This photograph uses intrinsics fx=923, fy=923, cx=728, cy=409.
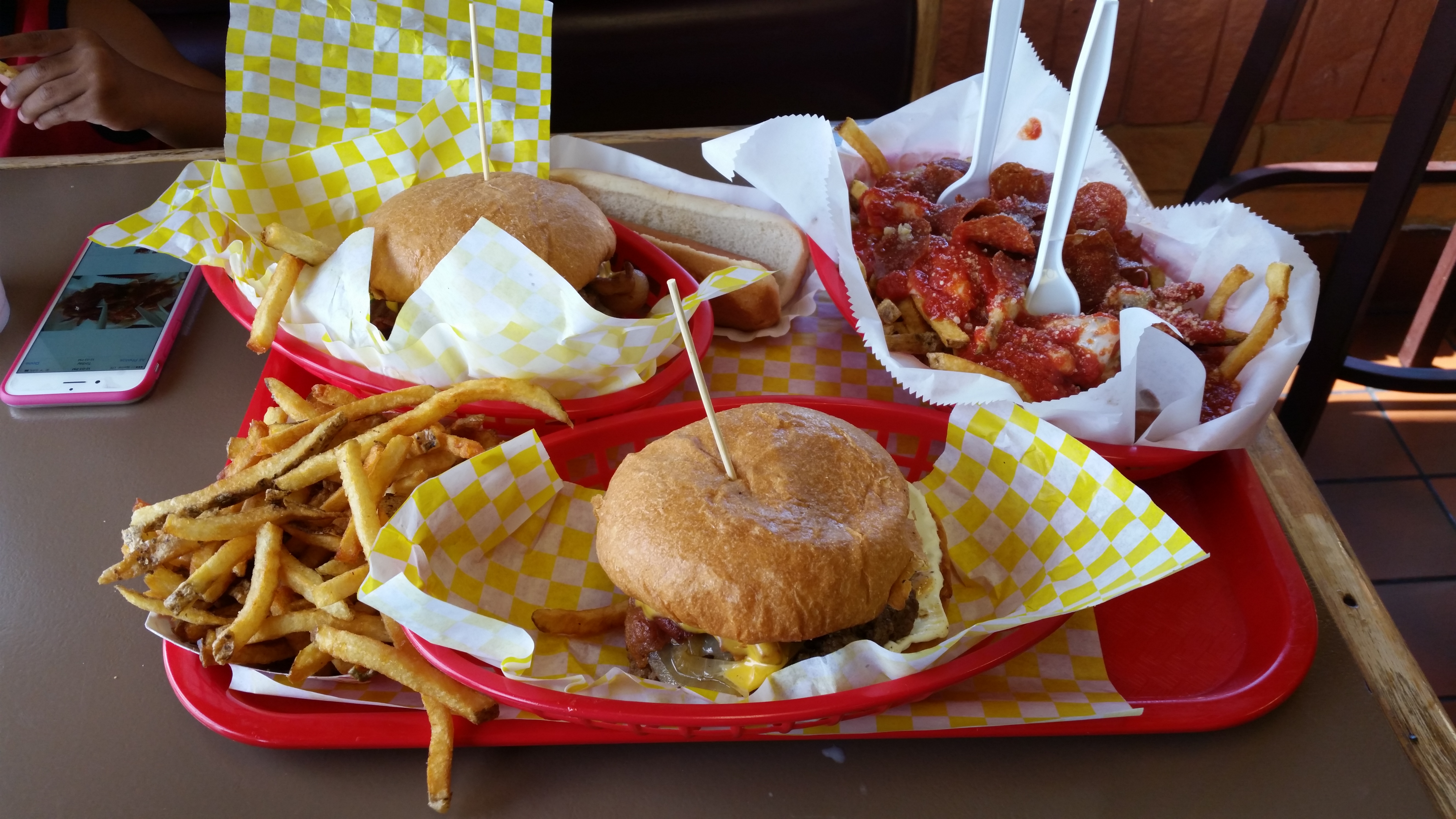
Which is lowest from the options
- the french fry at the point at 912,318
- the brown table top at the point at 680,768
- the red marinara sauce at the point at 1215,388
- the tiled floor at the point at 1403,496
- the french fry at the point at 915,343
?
the tiled floor at the point at 1403,496

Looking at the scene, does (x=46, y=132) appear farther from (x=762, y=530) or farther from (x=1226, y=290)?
(x=1226, y=290)

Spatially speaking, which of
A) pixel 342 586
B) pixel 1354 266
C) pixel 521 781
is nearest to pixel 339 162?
pixel 342 586

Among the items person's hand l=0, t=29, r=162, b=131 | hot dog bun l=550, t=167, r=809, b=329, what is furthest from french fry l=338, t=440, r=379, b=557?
person's hand l=0, t=29, r=162, b=131

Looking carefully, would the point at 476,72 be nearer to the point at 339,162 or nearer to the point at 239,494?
the point at 339,162

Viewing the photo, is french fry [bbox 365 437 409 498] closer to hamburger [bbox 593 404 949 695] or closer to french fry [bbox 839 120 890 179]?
hamburger [bbox 593 404 949 695]

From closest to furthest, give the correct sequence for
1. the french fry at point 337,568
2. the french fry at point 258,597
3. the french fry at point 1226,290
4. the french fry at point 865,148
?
the french fry at point 258,597
the french fry at point 337,568
the french fry at point 1226,290
the french fry at point 865,148

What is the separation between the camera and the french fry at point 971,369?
5.04 ft

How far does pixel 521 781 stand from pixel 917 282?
111 centimetres

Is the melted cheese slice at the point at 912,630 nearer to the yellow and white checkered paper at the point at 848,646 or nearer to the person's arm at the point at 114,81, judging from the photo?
the yellow and white checkered paper at the point at 848,646

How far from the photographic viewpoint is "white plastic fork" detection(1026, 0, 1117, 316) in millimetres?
1455

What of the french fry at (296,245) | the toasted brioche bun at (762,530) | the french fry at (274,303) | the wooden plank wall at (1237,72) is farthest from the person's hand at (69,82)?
the wooden plank wall at (1237,72)

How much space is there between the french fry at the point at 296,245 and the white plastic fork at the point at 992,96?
127 cm

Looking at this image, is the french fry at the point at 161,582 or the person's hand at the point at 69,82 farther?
the person's hand at the point at 69,82

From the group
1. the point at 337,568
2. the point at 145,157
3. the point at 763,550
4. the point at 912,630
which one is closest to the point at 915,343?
the point at 912,630
